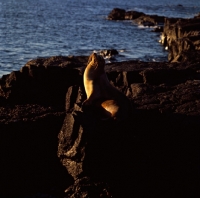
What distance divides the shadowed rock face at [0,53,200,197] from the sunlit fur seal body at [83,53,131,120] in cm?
24

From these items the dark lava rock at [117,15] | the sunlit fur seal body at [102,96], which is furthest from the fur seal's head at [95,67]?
the dark lava rock at [117,15]

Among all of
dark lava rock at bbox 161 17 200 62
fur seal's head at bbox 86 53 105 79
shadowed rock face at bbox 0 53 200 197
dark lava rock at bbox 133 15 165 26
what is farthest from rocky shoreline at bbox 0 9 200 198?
dark lava rock at bbox 133 15 165 26

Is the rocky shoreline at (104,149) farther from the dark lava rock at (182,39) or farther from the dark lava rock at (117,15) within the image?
the dark lava rock at (117,15)

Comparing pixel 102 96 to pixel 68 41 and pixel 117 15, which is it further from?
pixel 117 15

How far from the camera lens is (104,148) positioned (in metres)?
8.17

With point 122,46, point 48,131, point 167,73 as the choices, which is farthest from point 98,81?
point 122,46

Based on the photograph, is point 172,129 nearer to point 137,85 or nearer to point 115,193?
point 115,193

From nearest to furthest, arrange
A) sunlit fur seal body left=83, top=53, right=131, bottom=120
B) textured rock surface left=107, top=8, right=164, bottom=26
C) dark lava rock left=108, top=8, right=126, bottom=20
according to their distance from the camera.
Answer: sunlit fur seal body left=83, top=53, right=131, bottom=120 < textured rock surface left=107, top=8, right=164, bottom=26 < dark lava rock left=108, top=8, right=126, bottom=20

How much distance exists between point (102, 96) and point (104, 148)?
141 centimetres

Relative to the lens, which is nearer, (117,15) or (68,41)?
(68,41)

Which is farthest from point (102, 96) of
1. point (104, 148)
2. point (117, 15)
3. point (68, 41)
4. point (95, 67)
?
point (117, 15)

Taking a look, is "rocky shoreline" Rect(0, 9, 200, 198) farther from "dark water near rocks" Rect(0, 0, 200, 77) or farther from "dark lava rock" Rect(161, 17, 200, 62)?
"dark water near rocks" Rect(0, 0, 200, 77)

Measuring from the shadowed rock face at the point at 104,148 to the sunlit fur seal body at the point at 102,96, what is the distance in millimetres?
235

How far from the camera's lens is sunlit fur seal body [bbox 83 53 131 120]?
28.5 ft
